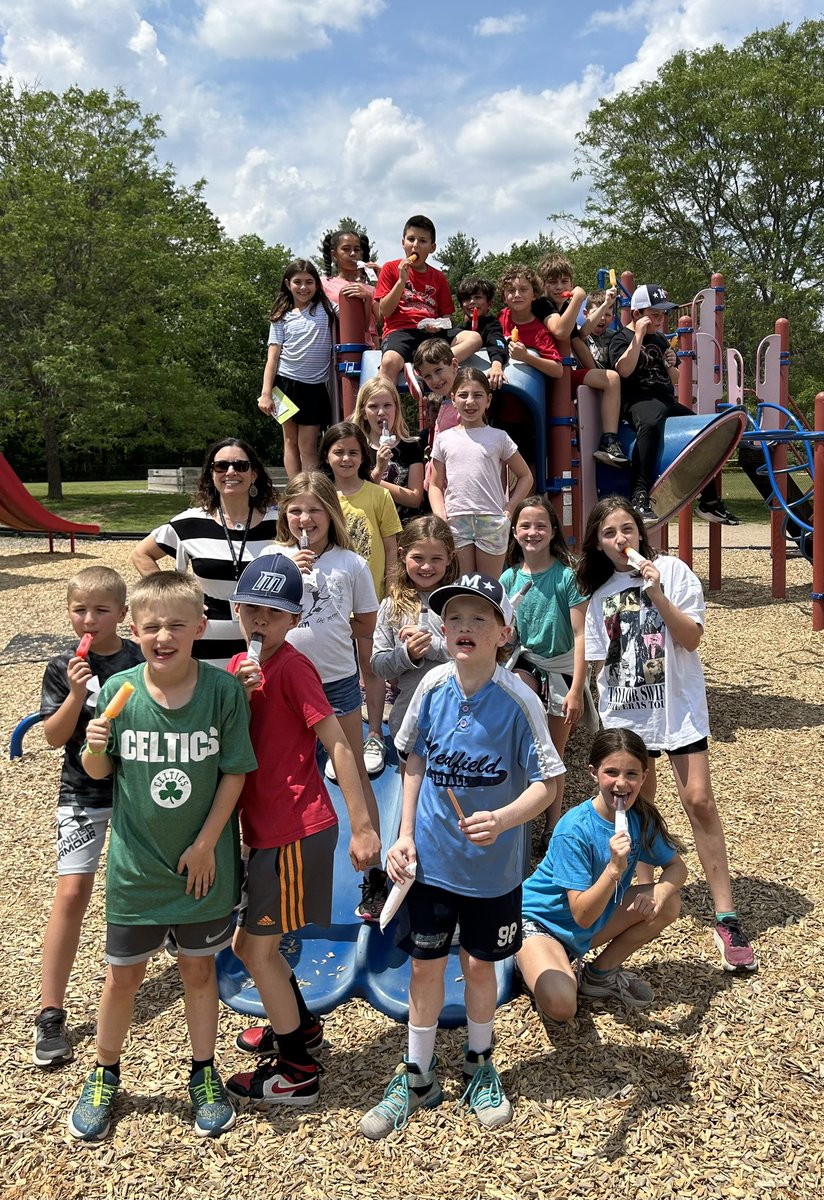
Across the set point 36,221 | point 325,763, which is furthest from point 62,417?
point 325,763

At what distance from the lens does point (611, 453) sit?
20.2ft

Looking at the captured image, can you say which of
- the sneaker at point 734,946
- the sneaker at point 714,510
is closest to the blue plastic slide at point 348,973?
the sneaker at point 734,946

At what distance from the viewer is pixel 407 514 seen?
19.4ft

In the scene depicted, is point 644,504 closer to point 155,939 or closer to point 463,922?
point 463,922

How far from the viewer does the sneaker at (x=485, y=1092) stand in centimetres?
258

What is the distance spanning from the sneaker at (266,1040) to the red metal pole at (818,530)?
765 centimetres

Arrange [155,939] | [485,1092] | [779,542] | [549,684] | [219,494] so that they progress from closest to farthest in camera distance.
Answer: [155,939]
[485,1092]
[219,494]
[549,684]
[779,542]

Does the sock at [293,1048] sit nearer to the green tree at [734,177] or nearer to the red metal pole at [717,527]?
the red metal pole at [717,527]

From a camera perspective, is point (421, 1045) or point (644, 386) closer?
point (421, 1045)

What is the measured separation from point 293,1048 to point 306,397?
4.38m

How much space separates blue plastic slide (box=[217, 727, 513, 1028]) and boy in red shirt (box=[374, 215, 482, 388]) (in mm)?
3325

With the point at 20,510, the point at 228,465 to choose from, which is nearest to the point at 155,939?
the point at 228,465

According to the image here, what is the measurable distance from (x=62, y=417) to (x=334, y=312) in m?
18.8

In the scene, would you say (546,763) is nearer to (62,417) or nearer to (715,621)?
(715,621)
